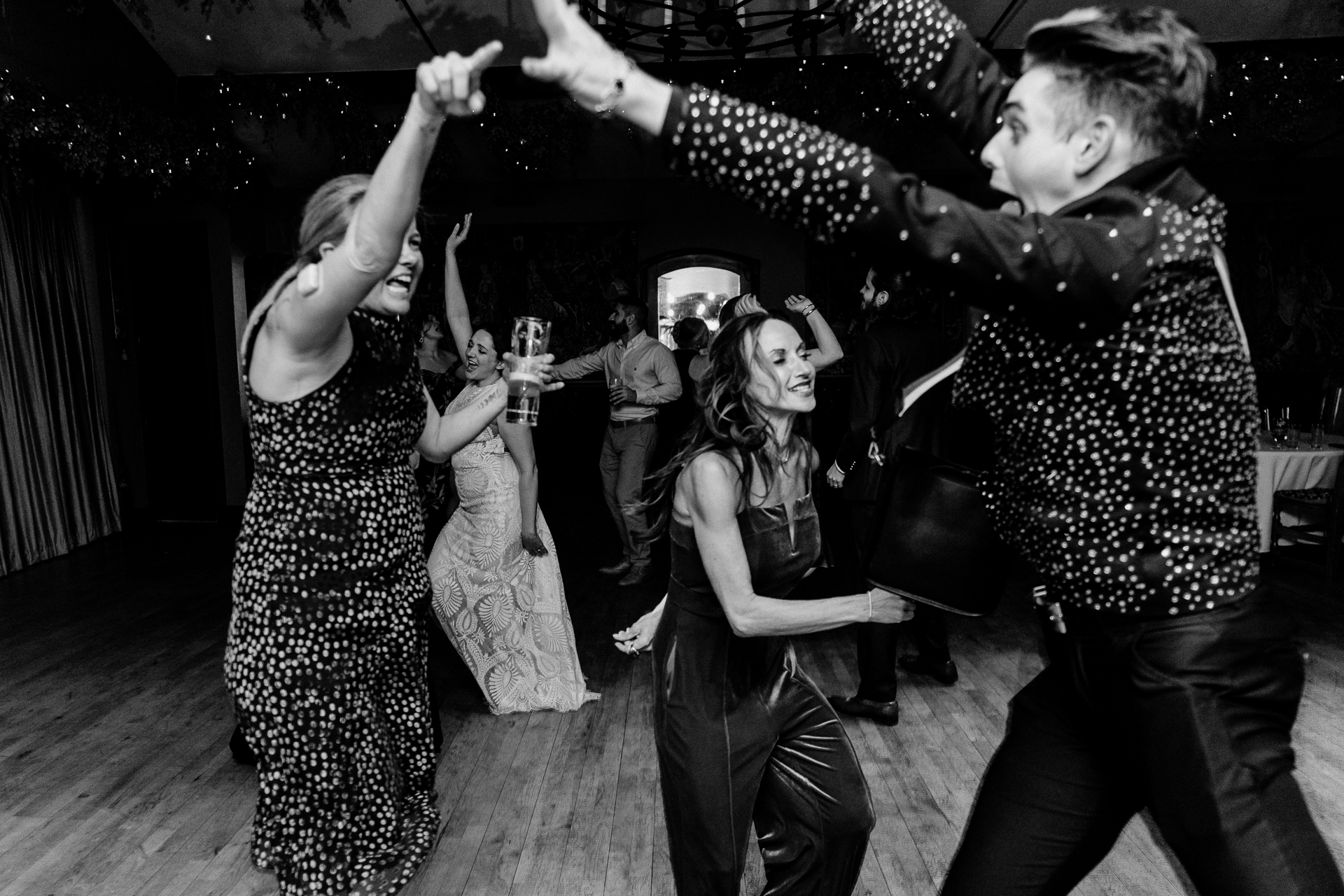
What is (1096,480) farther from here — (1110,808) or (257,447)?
(257,447)

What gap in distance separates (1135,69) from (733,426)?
3.35 ft

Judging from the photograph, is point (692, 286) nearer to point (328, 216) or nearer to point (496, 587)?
point (496, 587)

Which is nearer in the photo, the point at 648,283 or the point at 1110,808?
the point at 1110,808

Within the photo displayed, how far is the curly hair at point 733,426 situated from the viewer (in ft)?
6.26

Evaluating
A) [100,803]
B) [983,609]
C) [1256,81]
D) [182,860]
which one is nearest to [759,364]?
[983,609]

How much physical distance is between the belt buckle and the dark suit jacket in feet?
7.55

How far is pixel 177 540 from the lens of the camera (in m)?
7.11

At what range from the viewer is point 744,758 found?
1753mm

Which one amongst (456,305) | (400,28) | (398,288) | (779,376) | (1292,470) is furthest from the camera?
(400,28)

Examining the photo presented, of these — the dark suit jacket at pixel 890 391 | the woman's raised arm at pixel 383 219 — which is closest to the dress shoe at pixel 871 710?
the dark suit jacket at pixel 890 391

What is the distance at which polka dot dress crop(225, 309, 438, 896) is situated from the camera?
182 centimetres

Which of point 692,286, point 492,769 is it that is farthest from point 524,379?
point 692,286

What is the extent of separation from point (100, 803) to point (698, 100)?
3.04 metres

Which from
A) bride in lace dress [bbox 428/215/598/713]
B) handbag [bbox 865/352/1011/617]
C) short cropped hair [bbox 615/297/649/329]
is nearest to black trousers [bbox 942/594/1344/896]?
handbag [bbox 865/352/1011/617]
